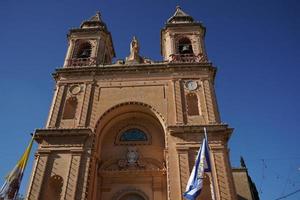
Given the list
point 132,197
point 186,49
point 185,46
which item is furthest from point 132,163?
point 185,46

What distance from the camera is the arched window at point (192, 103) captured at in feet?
57.3

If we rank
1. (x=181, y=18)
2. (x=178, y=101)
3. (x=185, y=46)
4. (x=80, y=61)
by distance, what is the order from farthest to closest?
(x=181, y=18)
(x=185, y=46)
(x=80, y=61)
(x=178, y=101)

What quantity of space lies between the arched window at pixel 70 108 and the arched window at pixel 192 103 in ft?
21.5

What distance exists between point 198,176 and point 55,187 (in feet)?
24.8

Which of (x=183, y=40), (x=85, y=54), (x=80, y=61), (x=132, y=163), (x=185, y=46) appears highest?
(x=183, y=40)

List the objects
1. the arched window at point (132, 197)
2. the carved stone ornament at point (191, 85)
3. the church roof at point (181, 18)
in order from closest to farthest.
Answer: the arched window at point (132, 197), the carved stone ornament at point (191, 85), the church roof at point (181, 18)

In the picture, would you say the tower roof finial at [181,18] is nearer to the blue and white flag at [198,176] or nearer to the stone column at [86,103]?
the stone column at [86,103]

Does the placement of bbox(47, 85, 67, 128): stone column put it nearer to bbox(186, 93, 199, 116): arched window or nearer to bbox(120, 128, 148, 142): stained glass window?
bbox(120, 128, 148, 142): stained glass window

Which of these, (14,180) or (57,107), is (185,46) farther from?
(14,180)

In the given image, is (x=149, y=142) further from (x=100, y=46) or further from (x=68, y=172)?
(x=100, y=46)

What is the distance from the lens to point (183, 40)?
69.8ft

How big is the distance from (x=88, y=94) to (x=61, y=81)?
2130 mm

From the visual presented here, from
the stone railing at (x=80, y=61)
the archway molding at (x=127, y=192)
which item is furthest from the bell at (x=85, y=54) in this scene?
the archway molding at (x=127, y=192)

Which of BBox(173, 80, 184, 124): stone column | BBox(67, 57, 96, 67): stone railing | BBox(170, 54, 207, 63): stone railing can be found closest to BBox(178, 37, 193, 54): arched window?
BBox(170, 54, 207, 63): stone railing
